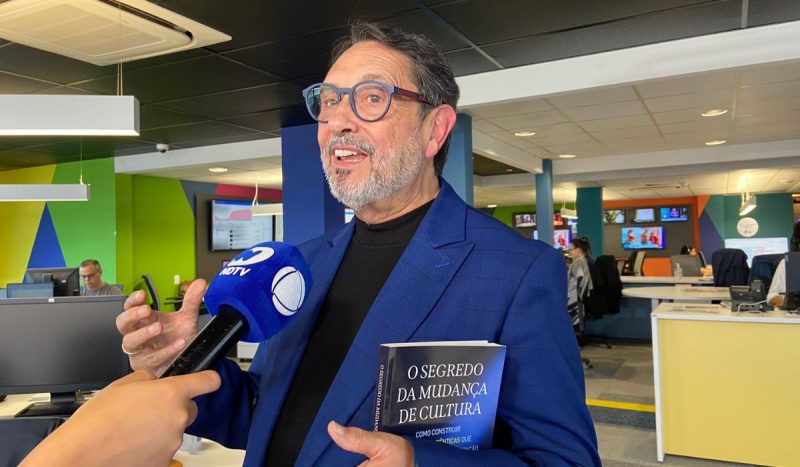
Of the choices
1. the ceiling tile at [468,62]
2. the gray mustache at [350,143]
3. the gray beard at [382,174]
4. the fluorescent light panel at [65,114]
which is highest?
the ceiling tile at [468,62]

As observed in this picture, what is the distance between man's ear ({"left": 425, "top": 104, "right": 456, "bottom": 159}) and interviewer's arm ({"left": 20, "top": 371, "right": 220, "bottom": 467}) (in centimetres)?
65

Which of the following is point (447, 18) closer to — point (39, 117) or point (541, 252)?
point (39, 117)

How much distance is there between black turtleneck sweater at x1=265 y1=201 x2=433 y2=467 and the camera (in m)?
0.93

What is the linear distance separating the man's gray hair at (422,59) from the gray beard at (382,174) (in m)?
0.09

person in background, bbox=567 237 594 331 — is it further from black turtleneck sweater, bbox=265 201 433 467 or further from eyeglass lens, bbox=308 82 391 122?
eyeglass lens, bbox=308 82 391 122

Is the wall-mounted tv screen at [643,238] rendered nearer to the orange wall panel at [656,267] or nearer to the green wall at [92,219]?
the orange wall panel at [656,267]

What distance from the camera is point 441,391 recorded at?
2.20 ft

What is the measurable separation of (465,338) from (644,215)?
17.0m

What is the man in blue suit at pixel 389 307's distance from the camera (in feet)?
2.54

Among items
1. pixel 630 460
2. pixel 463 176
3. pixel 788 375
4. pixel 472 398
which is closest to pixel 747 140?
pixel 463 176

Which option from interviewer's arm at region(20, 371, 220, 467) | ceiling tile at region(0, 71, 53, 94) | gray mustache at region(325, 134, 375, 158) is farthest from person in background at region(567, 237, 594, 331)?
interviewer's arm at region(20, 371, 220, 467)

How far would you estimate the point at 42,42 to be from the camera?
3.31m

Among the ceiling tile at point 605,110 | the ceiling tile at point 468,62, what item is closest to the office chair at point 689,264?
the ceiling tile at point 605,110

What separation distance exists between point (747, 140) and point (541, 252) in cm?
813
